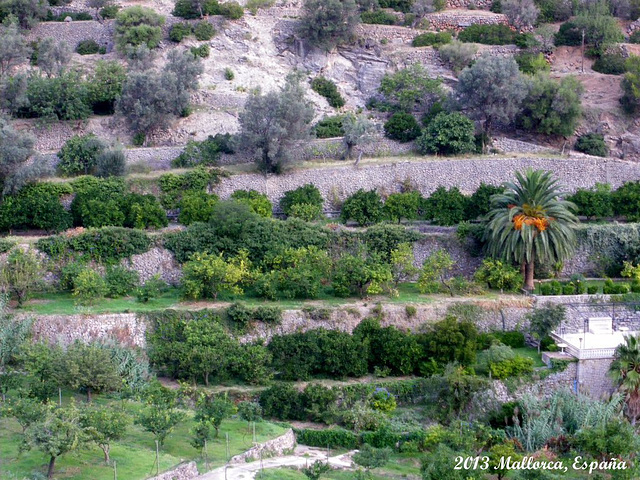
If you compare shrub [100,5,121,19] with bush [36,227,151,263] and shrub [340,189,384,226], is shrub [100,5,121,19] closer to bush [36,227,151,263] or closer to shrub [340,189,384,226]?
shrub [340,189,384,226]

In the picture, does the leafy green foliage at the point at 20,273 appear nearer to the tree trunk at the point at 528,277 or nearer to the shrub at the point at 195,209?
the shrub at the point at 195,209

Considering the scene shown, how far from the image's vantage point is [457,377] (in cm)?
3894

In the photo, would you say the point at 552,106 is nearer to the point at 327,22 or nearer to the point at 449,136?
the point at 449,136

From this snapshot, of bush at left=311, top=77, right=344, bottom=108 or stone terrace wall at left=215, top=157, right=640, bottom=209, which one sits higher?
bush at left=311, top=77, right=344, bottom=108

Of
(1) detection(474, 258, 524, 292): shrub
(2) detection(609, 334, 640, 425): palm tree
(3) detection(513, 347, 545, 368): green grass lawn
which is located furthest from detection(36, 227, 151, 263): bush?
(2) detection(609, 334, 640, 425): palm tree

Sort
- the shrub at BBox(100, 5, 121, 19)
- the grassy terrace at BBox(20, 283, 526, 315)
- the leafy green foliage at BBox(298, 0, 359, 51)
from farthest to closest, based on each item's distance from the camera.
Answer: the shrub at BBox(100, 5, 121, 19) < the leafy green foliage at BBox(298, 0, 359, 51) < the grassy terrace at BBox(20, 283, 526, 315)

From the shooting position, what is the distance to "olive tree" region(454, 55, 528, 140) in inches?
2136

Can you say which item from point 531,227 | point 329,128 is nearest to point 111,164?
point 329,128

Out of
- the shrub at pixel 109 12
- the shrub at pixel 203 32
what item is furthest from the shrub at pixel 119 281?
the shrub at pixel 109 12

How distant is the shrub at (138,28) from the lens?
60.7 meters

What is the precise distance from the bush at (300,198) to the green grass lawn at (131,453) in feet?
46.0

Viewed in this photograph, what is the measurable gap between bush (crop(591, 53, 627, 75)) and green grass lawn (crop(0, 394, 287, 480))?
33.6 meters

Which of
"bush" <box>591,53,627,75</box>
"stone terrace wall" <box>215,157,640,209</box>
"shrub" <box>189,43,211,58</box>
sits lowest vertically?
"stone terrace wall" <box>215,157,640,209</box>

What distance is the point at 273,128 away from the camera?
50.7m
